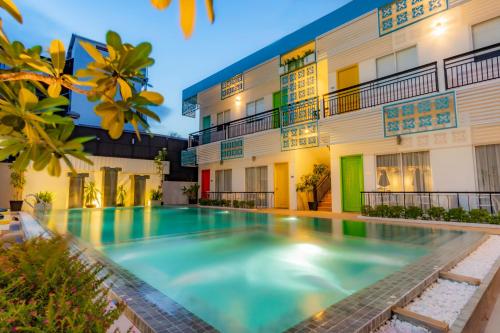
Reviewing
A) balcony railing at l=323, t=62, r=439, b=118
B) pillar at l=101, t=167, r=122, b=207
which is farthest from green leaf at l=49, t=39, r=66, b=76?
pillar at l=101, t=167, r=122, b=207

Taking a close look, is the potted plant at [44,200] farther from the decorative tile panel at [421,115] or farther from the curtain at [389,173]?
the decorative tile panel at [421,115]

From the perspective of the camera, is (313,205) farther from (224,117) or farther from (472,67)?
(224,117)

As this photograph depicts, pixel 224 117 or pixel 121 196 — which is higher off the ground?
pixel 224 117

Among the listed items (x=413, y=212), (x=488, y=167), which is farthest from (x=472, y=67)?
(x=413, y=212)

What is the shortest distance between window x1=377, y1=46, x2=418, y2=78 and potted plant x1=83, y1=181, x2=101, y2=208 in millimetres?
16226

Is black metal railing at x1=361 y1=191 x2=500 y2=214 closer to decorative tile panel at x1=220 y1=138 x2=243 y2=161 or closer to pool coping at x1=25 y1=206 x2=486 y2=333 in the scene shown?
pool coping at x1=25 y1=206 x2=486 y2=333

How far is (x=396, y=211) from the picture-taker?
8.86m

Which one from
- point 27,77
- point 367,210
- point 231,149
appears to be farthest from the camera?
point 231,149

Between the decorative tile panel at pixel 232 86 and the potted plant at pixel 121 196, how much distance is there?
345 inches

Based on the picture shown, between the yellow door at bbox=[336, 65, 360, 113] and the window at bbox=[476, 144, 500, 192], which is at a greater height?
the yellow door at bbox=[336, 65, 360, 113]

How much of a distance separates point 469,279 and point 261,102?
12.9 m

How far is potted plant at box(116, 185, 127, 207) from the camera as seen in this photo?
17.2 m

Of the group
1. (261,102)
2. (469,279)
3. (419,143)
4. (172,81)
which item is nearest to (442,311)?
(469,279)

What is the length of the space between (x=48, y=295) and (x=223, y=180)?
15.2 meters
